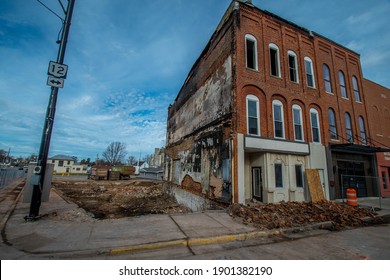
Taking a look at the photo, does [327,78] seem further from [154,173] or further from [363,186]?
[154,173]

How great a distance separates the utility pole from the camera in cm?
619

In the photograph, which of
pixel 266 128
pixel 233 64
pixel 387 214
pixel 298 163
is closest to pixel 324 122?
pixel 298 163

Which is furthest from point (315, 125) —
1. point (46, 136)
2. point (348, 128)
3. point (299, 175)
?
point (46, 136)

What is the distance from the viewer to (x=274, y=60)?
1266cm

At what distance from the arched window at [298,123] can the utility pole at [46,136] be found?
1267 cm

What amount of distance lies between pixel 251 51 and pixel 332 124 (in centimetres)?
821

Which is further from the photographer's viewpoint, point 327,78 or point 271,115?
point 327,78

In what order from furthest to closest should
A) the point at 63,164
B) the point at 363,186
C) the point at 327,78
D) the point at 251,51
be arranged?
the point at 63,164, the point at 327,78, the point at 363,186, the point at 251,51

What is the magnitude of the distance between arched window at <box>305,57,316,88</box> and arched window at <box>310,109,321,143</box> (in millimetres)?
2060

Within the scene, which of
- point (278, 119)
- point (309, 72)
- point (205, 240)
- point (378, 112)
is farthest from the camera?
point (378, 112)

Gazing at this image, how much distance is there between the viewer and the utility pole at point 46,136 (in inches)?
244

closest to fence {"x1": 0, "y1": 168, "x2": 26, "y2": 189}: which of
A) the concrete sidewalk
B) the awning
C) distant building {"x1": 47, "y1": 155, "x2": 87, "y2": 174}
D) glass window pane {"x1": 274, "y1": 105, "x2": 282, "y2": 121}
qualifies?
the concrete sidewalk

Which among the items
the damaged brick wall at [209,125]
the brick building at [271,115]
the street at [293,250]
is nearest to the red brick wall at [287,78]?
the brick building at [271,115]

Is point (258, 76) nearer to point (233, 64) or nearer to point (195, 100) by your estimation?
point (233, 64)
